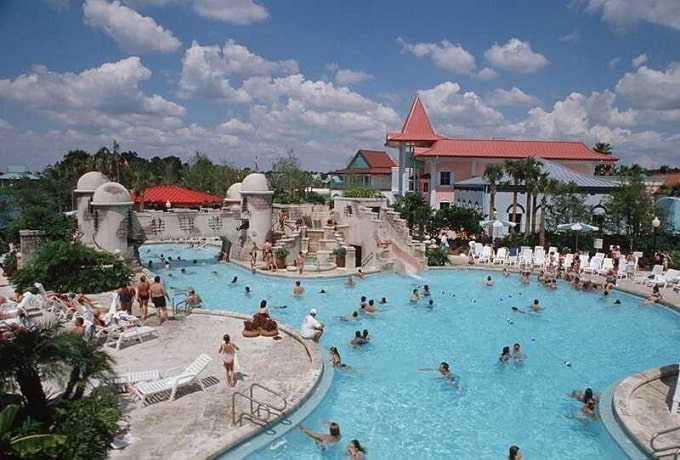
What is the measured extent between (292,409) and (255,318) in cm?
449

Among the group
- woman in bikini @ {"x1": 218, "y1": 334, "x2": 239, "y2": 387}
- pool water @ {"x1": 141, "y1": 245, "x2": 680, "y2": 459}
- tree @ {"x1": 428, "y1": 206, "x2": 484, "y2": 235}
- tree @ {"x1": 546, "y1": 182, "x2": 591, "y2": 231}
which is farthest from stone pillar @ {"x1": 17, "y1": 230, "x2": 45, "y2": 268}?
tree @ {"x1": 546, "y1": 182, "x2": 591, "y2": 231}

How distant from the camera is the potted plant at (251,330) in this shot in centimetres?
1284

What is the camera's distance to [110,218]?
20.8 m

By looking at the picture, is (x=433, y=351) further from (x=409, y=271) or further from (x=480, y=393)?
(x=409, y=271)

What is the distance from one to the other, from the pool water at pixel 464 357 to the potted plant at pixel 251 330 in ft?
1.33

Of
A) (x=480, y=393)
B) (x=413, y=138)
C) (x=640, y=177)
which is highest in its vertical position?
(x=413, y=138)

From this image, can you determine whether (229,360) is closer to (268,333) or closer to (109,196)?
(268,333)

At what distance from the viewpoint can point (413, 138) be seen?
43.2 meters

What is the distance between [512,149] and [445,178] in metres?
6.81

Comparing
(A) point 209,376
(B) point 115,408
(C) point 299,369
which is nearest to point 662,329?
(C) point 299,369

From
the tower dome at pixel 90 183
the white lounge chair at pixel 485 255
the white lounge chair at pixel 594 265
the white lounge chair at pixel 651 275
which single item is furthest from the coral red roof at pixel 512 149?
the tower dome at pixel 90 183

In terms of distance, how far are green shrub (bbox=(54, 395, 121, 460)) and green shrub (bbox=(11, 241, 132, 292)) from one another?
10.5 meters

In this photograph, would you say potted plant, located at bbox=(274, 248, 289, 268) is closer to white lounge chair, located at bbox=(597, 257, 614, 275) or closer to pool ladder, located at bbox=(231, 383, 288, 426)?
pool ladder, located at bbox=(231, 383, 288, 426)

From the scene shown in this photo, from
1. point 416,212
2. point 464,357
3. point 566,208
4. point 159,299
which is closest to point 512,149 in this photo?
point 566,208
